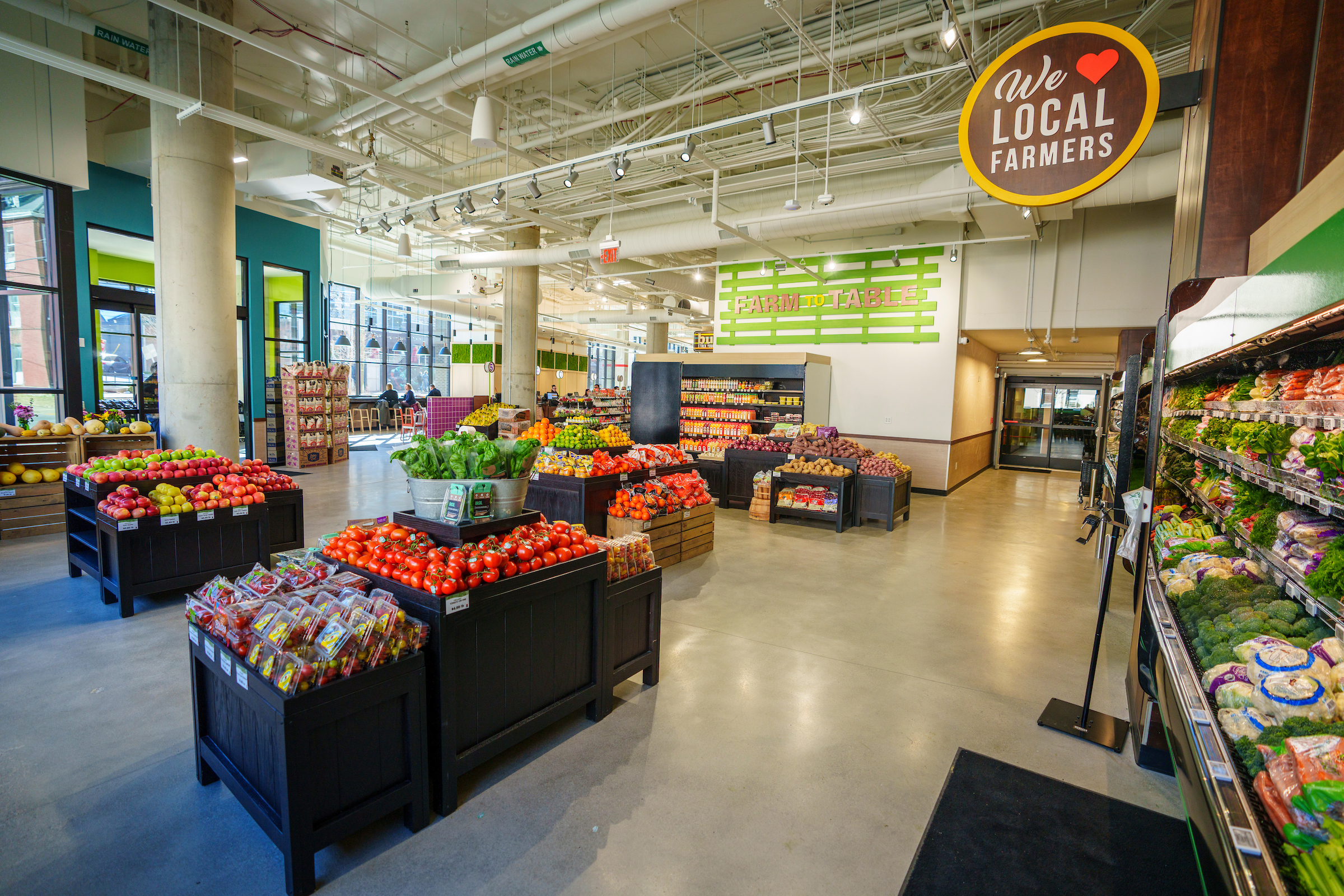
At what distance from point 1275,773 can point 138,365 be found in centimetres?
1311

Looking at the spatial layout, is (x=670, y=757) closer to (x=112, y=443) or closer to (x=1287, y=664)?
(x=1287, y=664)

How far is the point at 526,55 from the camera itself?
21.2 feet

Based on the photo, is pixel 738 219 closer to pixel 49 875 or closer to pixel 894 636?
pixel 894 636

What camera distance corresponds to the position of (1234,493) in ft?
11.1

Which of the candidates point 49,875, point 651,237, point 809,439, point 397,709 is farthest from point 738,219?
point 49,875

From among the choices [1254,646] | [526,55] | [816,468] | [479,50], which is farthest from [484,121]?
Result: [1254,646]

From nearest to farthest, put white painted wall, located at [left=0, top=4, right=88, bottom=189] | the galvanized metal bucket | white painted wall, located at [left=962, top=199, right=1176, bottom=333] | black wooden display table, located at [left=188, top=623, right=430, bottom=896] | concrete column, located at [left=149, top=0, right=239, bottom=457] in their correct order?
black wooden display table, located at [left=188, top=623, right=430, bottom=896] → the galvanized metal bucket → concrete column, located at [left=149, top=0, right=239, bottom=457] → white painted wall, located at [left=0, top=4, right=88, bottom=189] → white painted wall, located at [left=962, top=199, right=1176, bottom=333]

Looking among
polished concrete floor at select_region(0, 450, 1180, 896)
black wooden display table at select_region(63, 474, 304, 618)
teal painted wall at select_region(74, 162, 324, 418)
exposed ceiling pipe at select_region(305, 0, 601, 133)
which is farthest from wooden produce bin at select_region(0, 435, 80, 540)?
exposed ceiling pipe at select_region(305, 0, 601, 133)

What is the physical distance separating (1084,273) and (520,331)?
11029mm

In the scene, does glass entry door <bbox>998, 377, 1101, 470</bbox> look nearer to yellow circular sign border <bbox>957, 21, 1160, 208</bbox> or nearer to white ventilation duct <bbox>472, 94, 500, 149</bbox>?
yellow circular sign border <bbox>957, 21, 1160, 208</bbox>

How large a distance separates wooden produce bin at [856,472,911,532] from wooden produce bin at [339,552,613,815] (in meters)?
5.70

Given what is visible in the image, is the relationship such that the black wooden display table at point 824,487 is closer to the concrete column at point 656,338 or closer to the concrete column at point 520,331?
the concrete column at point 520,331

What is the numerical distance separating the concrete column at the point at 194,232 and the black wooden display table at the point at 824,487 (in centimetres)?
699

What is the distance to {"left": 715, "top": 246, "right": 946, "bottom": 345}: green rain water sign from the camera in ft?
36.1
